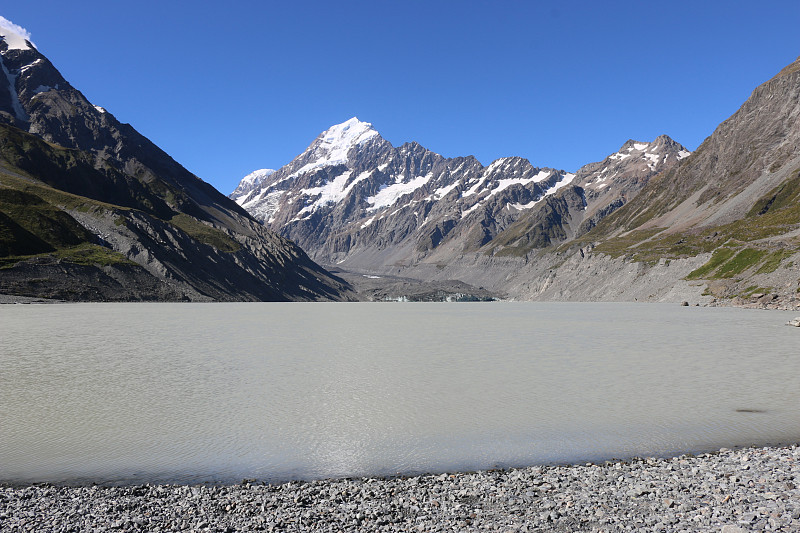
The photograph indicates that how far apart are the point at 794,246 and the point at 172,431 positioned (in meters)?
154

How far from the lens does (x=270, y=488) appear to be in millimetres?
15102

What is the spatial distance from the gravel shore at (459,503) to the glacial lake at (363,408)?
1355mm

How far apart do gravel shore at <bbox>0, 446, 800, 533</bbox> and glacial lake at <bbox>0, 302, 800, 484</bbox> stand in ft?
4.45

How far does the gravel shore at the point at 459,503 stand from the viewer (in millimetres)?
12602

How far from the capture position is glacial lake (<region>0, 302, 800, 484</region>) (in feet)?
58.2

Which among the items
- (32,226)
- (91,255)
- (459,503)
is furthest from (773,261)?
(32,226)

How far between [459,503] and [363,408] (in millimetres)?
12016

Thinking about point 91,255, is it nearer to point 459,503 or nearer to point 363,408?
point 363,408

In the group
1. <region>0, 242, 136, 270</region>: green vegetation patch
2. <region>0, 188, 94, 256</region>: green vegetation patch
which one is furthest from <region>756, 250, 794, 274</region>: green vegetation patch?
<region>0, 188, 94, 256</region>: green vegetation patch

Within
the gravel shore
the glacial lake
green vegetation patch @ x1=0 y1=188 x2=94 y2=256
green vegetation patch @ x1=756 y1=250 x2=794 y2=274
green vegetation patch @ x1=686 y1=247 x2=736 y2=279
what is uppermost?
green vegetation patch @ x1=0 y1=188 x2=94 y2=256

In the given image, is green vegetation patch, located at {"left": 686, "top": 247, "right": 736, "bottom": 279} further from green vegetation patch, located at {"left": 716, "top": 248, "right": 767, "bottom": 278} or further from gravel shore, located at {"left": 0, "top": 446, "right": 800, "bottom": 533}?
gravel shore, located at {"left": 0, "top": 446, "right": 800, "bottom": 533}

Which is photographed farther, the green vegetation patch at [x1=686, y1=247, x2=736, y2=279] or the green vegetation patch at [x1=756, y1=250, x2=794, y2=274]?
the green vegetation patch at [x1=686, y1=247, x2=736, y2=279]

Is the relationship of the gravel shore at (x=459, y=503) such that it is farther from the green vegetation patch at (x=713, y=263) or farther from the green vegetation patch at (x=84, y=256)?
the green vegetation patch at (x=713, y=263)

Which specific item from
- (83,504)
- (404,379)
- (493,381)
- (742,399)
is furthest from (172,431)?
(742,399)
